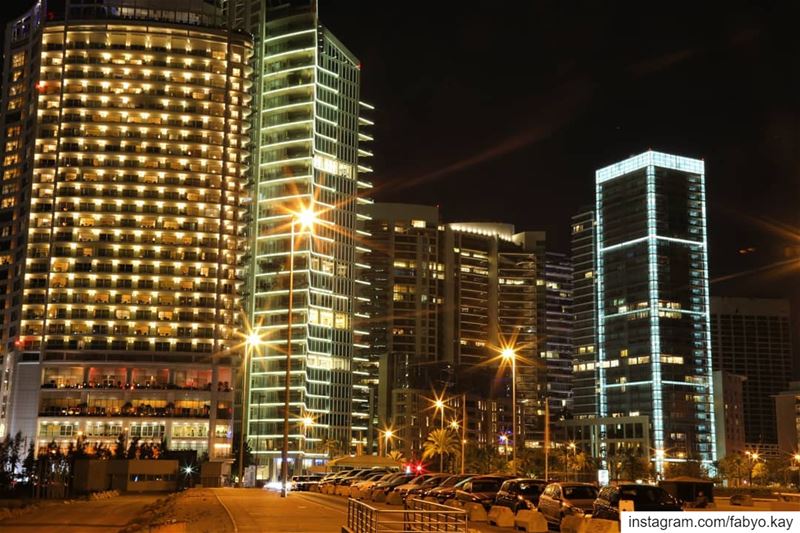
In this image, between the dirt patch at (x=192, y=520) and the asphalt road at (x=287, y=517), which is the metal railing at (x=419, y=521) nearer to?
the asphalt road at (x=287, y=517)

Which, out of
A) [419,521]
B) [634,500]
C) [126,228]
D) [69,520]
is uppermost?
[126,228]

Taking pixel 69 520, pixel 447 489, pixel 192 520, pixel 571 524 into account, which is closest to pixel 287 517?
pixel 192 520

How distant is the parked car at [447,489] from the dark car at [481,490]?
0.85 meters

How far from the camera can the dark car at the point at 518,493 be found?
4259 centimetres

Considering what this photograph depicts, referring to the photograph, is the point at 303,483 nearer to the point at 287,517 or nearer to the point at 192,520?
the point at 287,517

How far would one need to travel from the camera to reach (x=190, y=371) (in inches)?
6658

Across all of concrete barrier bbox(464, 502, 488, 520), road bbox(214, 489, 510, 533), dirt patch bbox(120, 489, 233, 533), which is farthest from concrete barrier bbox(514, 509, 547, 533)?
dirt patch bbox(120, 489, 233, 533)

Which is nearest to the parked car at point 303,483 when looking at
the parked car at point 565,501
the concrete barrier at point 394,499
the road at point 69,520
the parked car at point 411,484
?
the road at point 69,520

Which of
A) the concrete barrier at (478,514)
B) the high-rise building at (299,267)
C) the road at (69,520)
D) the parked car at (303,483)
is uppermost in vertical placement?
the high-rise building at (299,267)

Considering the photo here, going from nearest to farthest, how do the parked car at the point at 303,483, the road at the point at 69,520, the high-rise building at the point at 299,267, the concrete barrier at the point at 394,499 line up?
the road at the point at 69,520 < the concrete barrier at the point at 394,499 < the parked car at the point at 303,483 < the high-rise building at the point at 299,267

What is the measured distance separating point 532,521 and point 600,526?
21.8 feet

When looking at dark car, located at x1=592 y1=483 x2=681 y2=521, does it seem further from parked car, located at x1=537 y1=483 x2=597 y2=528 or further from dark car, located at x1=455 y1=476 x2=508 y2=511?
dark car, located at x1=455 y1=476 x2=508 y2=511

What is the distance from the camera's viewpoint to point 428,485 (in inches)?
2243

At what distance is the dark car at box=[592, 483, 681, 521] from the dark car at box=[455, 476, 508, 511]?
1206 centimetres
